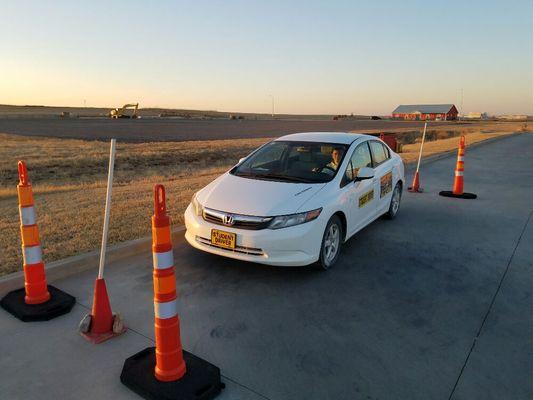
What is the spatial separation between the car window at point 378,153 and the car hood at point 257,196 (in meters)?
1.80

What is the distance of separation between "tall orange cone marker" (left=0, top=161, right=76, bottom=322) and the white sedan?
5.07 ft

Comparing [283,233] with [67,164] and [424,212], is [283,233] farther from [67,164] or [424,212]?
[67,164]

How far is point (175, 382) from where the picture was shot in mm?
2916

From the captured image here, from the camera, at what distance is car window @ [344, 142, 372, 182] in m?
5.60

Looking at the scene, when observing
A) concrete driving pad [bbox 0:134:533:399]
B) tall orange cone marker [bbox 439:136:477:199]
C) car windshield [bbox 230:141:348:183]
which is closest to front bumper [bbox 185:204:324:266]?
concrete driving pad [bbox 0:134:533:399]

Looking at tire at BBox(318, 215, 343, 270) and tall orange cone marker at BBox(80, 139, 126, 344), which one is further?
tire at BBox(318, 215, 343, 270)

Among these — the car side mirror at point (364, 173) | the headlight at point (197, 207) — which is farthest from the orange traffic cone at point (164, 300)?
the car side mirror at point (364, 173)

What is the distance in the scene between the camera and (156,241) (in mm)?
2752

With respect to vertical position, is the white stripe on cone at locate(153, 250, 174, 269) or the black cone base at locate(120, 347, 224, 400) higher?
the white stripe on cone at locate(153, 250, 174, 269)

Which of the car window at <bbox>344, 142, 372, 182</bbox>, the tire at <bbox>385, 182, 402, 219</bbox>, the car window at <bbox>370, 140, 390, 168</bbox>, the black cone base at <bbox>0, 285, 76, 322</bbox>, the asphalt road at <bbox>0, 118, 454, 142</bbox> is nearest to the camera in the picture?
the black cone base at <bbox>0, 285, 76, 322</bbox>

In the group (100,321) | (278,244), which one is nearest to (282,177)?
(278,244)

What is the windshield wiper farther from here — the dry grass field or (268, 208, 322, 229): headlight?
the dry grass field

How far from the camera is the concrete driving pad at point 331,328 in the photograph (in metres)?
3.01

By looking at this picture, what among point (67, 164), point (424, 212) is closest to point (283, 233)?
point (424, 212)
